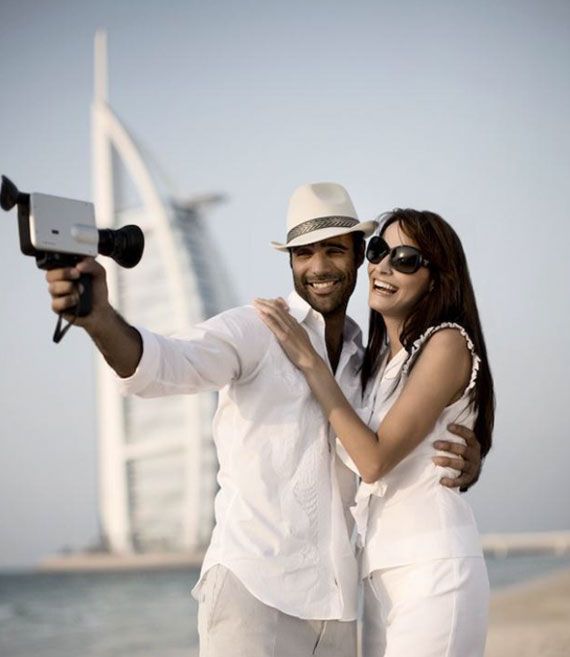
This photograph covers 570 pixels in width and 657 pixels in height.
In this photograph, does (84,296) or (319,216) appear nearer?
(84,296)

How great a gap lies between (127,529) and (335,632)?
42.6m

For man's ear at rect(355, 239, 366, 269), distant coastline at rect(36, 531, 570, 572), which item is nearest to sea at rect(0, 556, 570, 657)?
distant coastline at rect(36, 531, 570, 572)

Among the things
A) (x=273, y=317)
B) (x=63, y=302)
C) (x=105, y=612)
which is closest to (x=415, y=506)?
(x=273, y=317)

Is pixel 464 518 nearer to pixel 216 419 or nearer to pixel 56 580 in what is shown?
pixel 216 419

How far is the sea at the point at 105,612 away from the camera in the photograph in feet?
79.6

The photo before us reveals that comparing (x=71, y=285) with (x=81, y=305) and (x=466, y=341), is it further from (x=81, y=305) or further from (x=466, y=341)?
(x=466, y=341)

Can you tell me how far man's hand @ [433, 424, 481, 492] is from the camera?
3.03m

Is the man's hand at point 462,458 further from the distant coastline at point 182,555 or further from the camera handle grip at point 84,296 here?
the distant coastline at point 182,555

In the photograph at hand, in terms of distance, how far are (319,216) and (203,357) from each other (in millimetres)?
709

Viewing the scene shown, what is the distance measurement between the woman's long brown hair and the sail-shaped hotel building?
123 feet

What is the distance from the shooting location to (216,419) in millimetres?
3297

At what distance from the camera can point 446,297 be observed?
10.5 feet

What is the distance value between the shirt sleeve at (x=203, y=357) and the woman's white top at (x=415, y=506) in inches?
13.7

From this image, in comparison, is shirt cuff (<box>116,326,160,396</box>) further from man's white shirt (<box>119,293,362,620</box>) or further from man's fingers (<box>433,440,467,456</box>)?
man's fingers (<box>433,440,467,456</box>)
